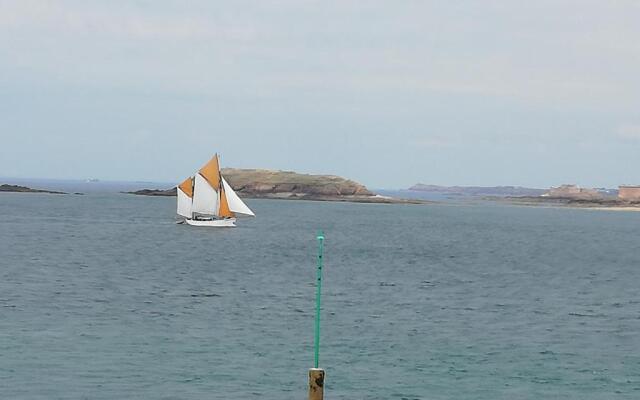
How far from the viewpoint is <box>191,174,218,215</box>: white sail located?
114625 millimetres

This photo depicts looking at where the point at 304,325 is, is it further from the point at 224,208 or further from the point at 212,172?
the point at 224,208

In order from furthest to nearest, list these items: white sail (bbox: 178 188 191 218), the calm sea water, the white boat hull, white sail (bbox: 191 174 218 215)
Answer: white sail (bbox: 178 188 191 218), the white boat hull, white sail (bbox: 191 174 218 215), the calm sea water

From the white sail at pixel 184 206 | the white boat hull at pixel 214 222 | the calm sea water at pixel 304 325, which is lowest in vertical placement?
the calm sea water at pixel 304 325

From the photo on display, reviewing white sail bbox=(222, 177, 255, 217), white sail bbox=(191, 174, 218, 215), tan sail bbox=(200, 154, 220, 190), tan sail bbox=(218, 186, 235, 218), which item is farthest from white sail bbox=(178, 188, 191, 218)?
tan sail bbox=(200, 154, 220, 190)

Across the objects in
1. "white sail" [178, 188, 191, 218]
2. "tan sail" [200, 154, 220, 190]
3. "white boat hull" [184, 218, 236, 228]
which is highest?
"tan sail" [200, 154, 220, 190]

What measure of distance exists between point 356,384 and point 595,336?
49.8ft

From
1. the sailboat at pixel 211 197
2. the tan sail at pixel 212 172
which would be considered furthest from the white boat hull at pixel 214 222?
the tan sail at pixel 212 172

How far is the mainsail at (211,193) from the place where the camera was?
114m

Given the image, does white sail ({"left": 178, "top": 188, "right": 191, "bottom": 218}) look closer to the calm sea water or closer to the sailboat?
the sailboat

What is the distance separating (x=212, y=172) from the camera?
4481 inches

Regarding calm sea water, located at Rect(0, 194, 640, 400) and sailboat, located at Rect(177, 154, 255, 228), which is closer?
calm sea water, located at Rect(0, 194, 640, 400)

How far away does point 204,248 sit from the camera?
3639 inches

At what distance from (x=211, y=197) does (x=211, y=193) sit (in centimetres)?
60

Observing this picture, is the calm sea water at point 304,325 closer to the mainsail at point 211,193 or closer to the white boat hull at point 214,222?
the mainsail at point 211,193
